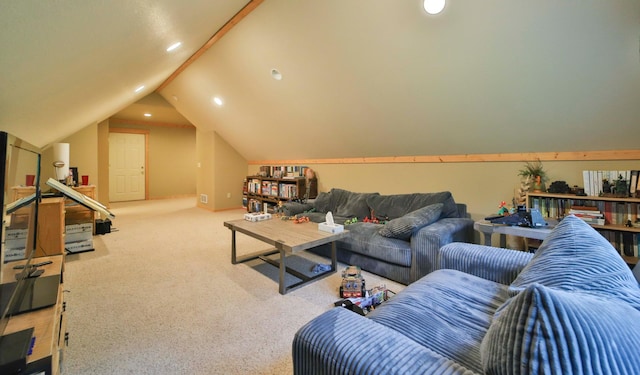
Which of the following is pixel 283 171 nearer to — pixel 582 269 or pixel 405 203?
pixel 405 203

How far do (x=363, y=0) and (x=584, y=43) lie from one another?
5.27 ft

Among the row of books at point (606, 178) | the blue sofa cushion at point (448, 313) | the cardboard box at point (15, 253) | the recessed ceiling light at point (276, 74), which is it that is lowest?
the blue sofa cushion at point (448, 313)

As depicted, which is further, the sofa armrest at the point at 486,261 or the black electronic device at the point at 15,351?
the sofa armrest at the point at 486,261

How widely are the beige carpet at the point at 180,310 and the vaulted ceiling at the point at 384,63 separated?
1.57 m

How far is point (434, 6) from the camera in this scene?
2.12 meters

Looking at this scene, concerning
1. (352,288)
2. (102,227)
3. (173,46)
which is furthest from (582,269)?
(102,227)

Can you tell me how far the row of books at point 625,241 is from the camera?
241cm

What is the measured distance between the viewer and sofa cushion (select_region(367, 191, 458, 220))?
3.26 meters

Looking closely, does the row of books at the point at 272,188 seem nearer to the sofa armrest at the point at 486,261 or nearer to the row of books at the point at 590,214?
the sofa armrest at the point at 486,261

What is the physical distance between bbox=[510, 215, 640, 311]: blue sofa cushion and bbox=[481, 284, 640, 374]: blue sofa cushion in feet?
0.63

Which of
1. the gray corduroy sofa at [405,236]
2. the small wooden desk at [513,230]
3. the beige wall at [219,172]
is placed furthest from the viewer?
the beige wall at [219,172]

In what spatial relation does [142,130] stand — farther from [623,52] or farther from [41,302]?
[623,52]

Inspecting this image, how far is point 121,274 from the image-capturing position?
2.97 meters

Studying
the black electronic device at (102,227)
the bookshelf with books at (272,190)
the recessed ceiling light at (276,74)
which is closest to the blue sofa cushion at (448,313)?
the recessed ceiling light at (276,74)
